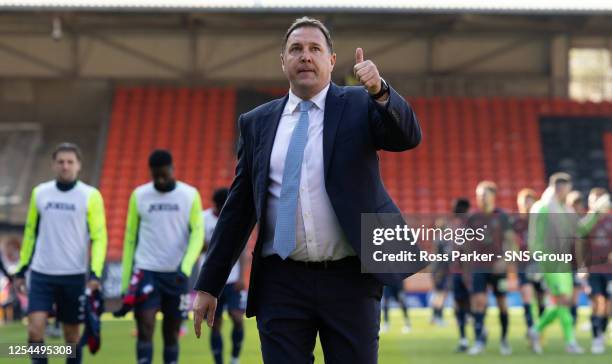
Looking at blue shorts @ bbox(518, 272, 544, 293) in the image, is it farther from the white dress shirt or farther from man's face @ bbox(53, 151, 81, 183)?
the white dress shirt

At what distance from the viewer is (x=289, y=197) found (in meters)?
5.05

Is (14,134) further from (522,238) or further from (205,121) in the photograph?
(522,238)

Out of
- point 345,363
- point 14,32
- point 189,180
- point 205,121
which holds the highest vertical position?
point 14,32

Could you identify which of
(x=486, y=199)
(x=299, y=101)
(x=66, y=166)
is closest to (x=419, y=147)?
(x=486, y=199)

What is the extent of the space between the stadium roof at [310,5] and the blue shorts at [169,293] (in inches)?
602

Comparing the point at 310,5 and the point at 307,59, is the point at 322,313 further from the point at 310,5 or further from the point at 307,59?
the point at 310,5

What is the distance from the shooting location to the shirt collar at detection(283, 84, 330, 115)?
5.19 meters

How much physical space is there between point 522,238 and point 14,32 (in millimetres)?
24426

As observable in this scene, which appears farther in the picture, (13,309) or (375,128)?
(13,309)

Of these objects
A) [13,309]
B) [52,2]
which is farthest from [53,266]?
[52,2]

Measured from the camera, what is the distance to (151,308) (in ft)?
33.7

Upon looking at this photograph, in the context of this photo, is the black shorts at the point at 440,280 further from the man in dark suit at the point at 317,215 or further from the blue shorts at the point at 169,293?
the man in dark suit at the point at 317,215

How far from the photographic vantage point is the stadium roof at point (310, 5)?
82.7 feet

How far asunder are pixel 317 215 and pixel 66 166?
5.79 m
